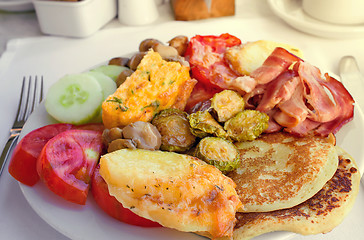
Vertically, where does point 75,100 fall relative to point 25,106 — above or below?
above

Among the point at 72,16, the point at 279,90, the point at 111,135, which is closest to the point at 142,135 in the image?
the point at 111,135

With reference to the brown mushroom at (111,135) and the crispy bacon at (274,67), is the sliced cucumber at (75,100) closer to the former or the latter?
the brown mushroom at (111,135)

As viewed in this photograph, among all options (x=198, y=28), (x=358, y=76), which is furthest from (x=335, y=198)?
(x=198, y=28)

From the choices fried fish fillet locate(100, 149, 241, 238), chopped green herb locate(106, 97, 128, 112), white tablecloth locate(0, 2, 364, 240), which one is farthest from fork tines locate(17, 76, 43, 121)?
fried fish fillet locate(100, 149, 241, 238)

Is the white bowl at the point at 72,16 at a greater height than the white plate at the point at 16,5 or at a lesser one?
greater

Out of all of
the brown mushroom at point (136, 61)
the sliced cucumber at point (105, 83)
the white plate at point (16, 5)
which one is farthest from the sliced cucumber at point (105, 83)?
the white plate at point (16, 5)

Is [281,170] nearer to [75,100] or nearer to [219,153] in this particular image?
[219,153]
